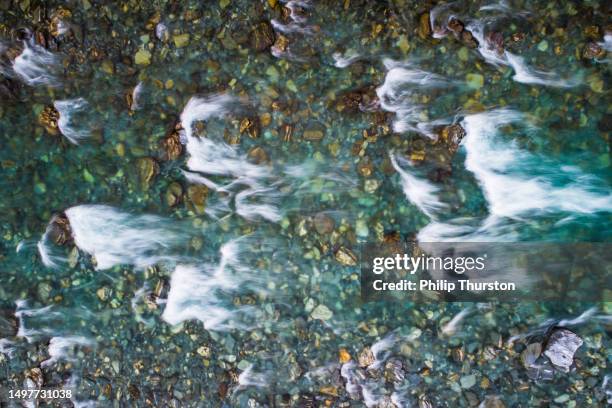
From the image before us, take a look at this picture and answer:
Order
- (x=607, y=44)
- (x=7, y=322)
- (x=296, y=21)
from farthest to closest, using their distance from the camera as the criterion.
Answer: (x=7, y=322) < (x=296, y=21) < (x=607, y=44)

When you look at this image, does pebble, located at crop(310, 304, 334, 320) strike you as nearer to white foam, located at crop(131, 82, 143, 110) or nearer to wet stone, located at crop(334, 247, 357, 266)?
wet stone, located at crop(334, 247, 357, 266)

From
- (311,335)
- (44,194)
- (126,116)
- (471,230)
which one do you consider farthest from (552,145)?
(44,194)

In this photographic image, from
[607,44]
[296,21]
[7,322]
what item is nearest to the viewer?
[607,44]

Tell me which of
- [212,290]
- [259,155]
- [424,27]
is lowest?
[212,290]

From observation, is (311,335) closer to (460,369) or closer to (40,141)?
(460,369)

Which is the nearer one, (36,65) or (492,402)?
(492,402)

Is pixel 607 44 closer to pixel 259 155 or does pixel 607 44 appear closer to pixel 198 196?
pixel 259 155

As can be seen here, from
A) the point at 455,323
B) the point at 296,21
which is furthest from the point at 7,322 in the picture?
the point at 455,323

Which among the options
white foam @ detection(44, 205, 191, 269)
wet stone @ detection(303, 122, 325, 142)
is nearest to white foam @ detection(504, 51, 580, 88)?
wet stone @ detection(303, 122, 325, 142)
